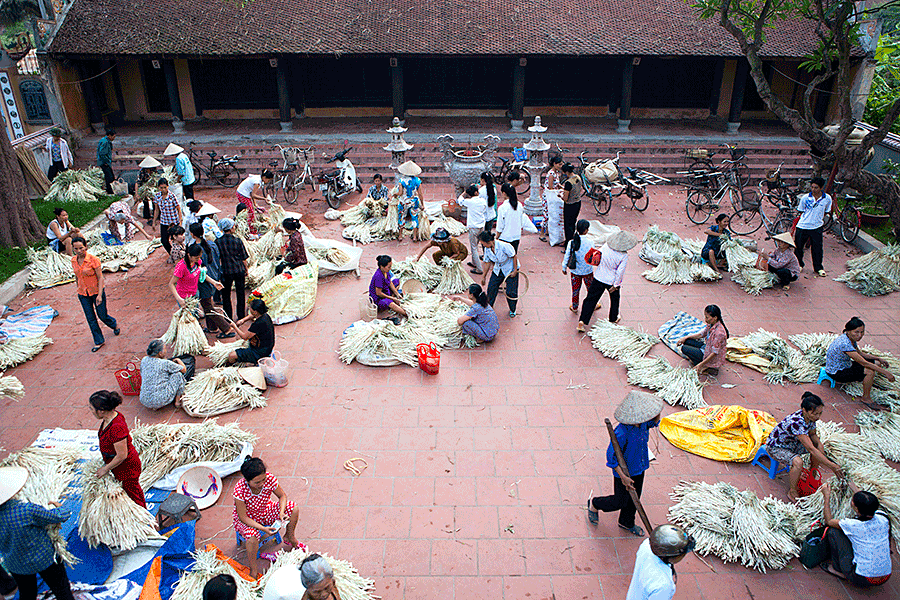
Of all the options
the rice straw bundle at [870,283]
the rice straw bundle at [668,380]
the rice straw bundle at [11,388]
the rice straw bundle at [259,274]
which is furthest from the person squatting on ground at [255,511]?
the rice straw bundle at [870,283]

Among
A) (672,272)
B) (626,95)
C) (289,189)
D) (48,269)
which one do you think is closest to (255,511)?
(672,272)

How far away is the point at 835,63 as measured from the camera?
17125 mm

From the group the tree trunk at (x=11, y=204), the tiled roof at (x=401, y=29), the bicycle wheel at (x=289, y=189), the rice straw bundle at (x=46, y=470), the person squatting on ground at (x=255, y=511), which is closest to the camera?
the person squatting on ground at (x=255, y=511)

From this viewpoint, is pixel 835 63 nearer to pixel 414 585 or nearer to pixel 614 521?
pixel 614 521

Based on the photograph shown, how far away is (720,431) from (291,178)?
10.7 meters

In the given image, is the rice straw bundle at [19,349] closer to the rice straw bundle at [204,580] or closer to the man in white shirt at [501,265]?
the rice straw bundle at [204,580]

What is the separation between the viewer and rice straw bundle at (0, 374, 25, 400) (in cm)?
677

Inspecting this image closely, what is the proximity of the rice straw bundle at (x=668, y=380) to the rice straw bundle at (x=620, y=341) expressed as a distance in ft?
0.55

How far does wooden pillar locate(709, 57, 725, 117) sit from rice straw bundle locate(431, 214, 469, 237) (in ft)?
34.1

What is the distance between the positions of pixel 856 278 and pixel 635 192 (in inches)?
172

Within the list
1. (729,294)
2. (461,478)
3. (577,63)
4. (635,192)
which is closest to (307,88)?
(577,63)

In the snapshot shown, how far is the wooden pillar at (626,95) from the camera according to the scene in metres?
16.8

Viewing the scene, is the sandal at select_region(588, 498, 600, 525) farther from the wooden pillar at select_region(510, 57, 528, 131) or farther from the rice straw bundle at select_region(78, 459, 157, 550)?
the wooden pillar at select_region(510, 57, 528, 131)

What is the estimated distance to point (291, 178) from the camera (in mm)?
13828
